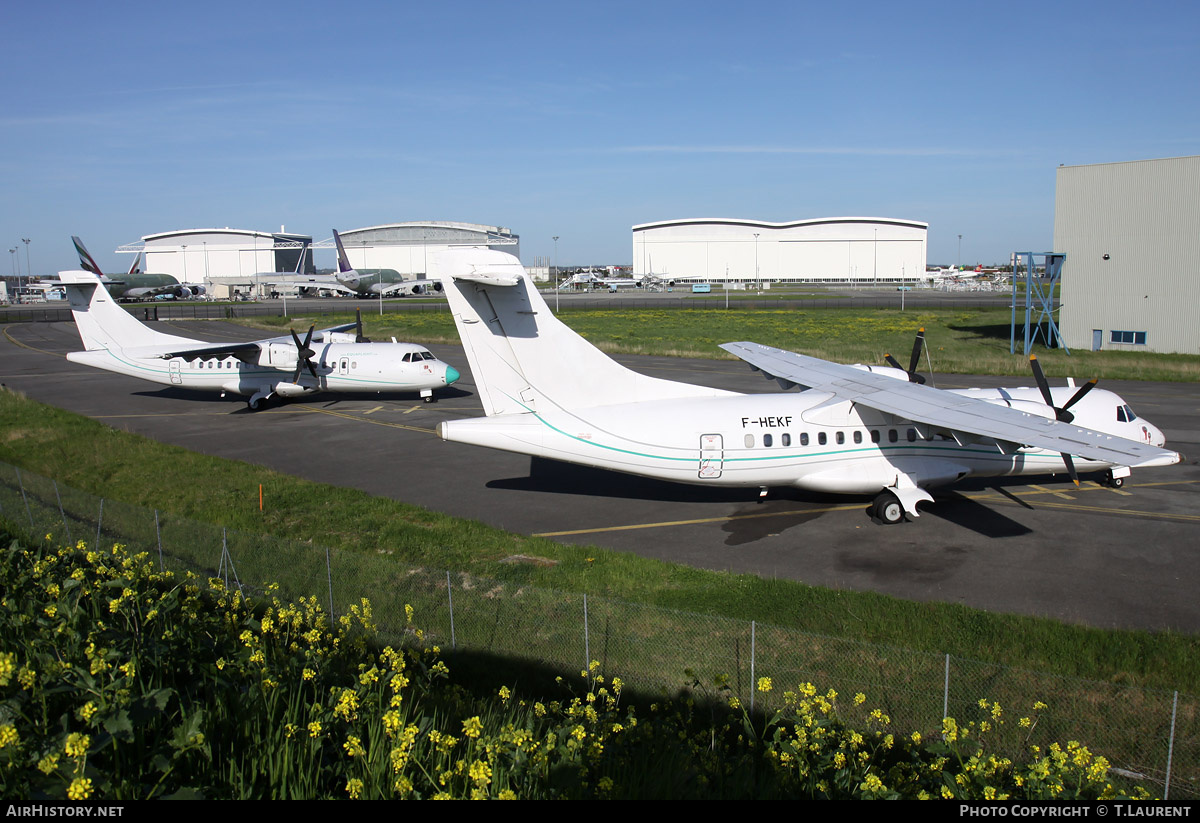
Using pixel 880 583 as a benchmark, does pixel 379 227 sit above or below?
above

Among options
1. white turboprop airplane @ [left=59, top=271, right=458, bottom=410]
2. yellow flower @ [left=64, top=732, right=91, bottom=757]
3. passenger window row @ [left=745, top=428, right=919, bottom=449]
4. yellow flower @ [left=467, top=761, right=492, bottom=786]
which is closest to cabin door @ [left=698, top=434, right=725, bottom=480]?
passenger window row @ [left=745, top=428, right=919, bottom=449]

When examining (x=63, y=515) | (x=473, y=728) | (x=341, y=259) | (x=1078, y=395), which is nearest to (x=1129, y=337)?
(x=1078, y=395)

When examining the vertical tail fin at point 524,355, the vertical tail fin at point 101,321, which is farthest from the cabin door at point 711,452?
the vertical tail fin at point 101,321

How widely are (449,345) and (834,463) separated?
4775 centimetres

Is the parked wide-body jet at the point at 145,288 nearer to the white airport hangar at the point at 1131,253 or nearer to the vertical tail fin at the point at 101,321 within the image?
the vertical tail fin at the point at 101,321

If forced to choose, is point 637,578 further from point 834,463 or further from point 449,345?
point 449,345

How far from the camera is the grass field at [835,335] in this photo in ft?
160

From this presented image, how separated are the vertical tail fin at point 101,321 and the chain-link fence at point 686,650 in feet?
83.7

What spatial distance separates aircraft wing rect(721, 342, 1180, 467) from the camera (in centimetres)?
1528

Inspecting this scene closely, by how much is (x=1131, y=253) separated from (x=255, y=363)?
2289 inches

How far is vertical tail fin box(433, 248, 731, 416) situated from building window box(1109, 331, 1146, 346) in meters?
50.6

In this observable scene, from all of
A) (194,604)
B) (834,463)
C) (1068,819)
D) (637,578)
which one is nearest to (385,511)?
(637,578)

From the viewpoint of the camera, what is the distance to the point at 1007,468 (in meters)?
22.5

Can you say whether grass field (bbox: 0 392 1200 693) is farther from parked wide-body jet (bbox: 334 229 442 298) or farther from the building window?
parked wide-body jet (bbox: 334 229 442 298)
